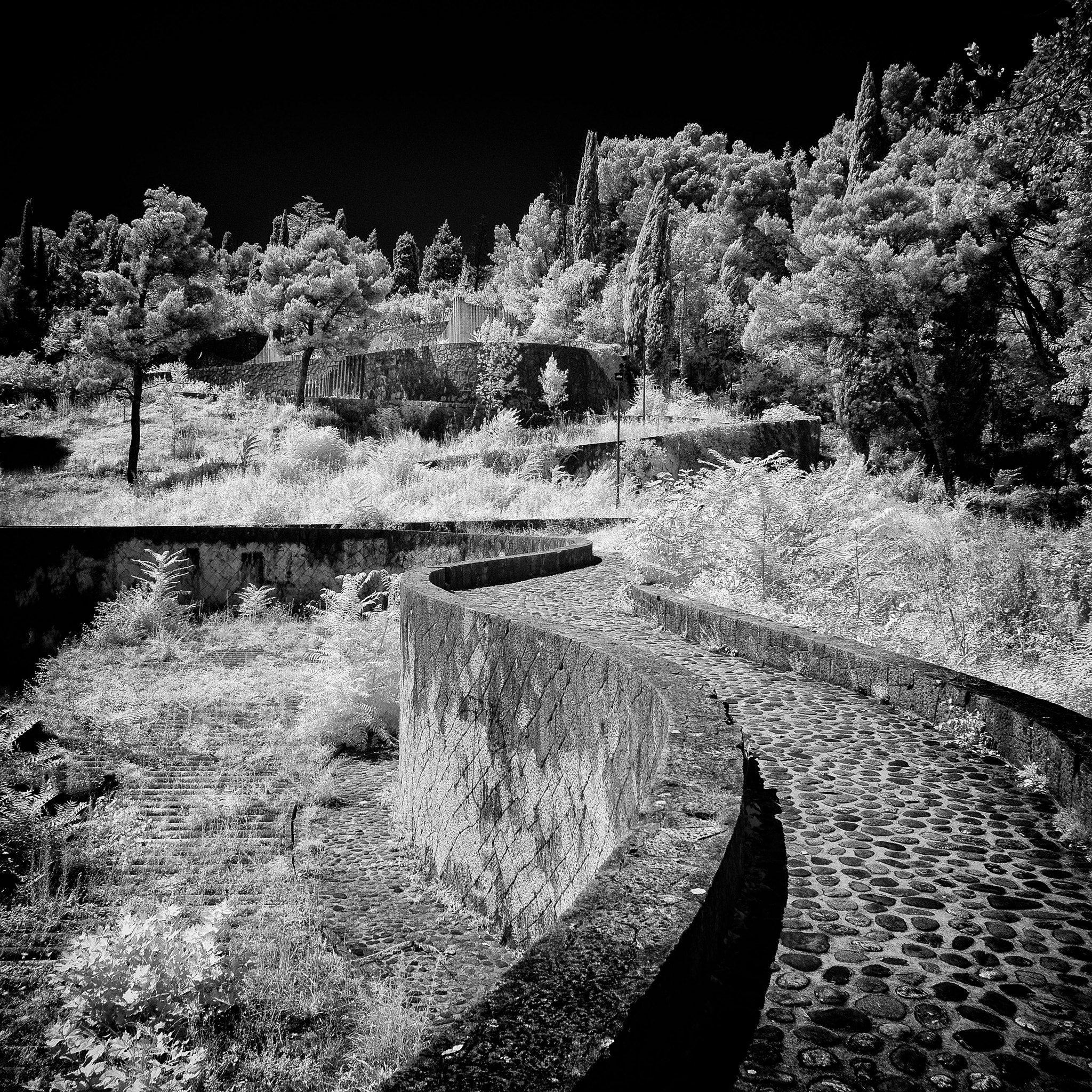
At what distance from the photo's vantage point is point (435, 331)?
42.2 metres

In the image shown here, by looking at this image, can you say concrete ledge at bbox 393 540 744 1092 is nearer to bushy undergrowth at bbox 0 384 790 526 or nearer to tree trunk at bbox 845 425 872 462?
bushy undergrowth at bbox 0 384 790 526

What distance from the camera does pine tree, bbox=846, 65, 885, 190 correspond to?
29859 millimetres

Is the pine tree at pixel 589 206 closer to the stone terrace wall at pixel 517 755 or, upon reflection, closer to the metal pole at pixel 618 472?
the metal pole at pixel 618 472

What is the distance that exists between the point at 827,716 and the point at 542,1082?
11.7ft

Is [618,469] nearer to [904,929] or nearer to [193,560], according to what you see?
[193,560]

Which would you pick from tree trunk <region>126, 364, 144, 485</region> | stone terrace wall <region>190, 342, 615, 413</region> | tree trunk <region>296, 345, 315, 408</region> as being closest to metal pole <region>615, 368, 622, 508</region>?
stone terrace wall <region>190, 342, 615, 413</region>

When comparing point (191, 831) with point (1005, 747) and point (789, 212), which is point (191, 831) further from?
point (789, 212)

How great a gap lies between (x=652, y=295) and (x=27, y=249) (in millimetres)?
42558

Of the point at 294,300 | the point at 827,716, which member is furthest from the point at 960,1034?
the point at 294,300

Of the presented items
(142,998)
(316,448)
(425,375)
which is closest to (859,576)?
(142,998)

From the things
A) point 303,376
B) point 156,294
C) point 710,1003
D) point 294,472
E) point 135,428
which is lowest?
point 710,1003

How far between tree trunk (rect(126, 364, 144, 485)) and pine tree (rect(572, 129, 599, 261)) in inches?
1213

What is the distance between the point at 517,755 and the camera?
491 cm

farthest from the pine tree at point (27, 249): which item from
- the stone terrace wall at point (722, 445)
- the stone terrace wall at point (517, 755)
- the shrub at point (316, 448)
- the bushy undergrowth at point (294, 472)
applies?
the stone terrace wall at point (517, 755)
